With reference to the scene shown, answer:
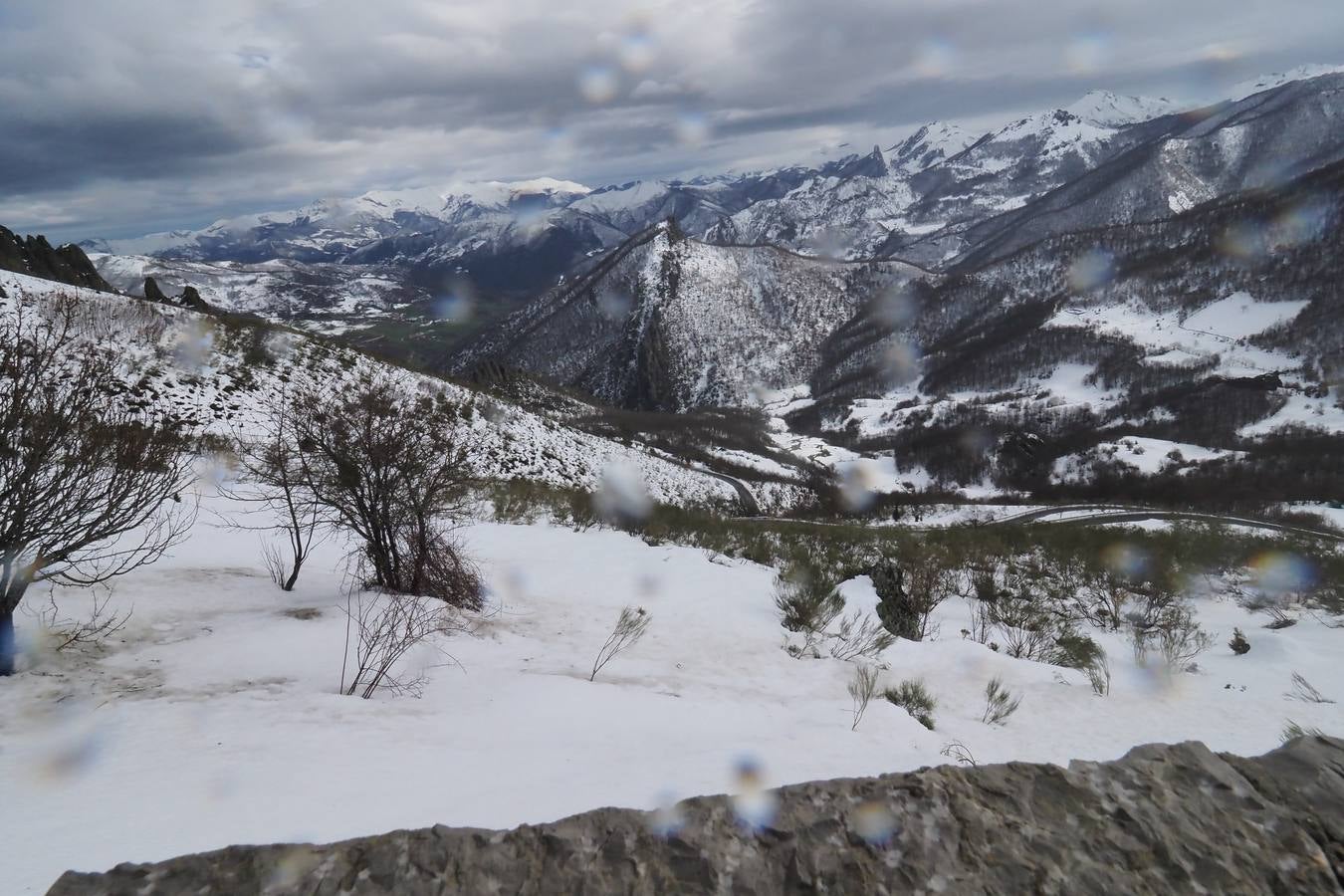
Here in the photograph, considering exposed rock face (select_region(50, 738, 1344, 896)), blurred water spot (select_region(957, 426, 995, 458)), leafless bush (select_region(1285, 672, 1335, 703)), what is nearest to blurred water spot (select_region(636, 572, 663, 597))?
exposed rock face (select_region(50, 738, 1344, 896))

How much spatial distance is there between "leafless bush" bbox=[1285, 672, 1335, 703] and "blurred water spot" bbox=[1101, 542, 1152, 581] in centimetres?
946

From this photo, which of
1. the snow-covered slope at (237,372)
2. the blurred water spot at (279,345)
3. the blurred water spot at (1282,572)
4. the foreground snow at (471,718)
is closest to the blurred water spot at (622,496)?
the snow-covered slope at (237,372)

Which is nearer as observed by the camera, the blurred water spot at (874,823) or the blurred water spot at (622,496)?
the blurred water spot at (874,823)

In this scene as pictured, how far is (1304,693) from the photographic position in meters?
6.27

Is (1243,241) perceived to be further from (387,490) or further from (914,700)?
(387,490)

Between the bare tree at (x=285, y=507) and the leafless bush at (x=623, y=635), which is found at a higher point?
the bare tree at (x=285, y=507)

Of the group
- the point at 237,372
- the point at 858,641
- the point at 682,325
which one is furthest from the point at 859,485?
the point at 682,325

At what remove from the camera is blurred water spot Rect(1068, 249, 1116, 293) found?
6265 inches

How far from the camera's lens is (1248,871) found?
237 cm

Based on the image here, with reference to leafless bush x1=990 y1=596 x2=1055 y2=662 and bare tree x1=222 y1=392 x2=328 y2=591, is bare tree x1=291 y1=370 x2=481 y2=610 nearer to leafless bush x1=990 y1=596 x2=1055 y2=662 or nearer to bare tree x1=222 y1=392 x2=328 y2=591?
bare tree x1=222 y1=392 x2=328 y2=591

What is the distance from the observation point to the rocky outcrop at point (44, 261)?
24.9 m

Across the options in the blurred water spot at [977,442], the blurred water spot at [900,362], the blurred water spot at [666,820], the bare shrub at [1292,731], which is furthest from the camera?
the blurred water spot at [900,362]

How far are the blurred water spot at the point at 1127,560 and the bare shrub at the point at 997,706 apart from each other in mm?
12167

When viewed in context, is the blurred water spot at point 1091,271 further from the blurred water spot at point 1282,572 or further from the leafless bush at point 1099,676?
the leafless bush at point 1099,676
